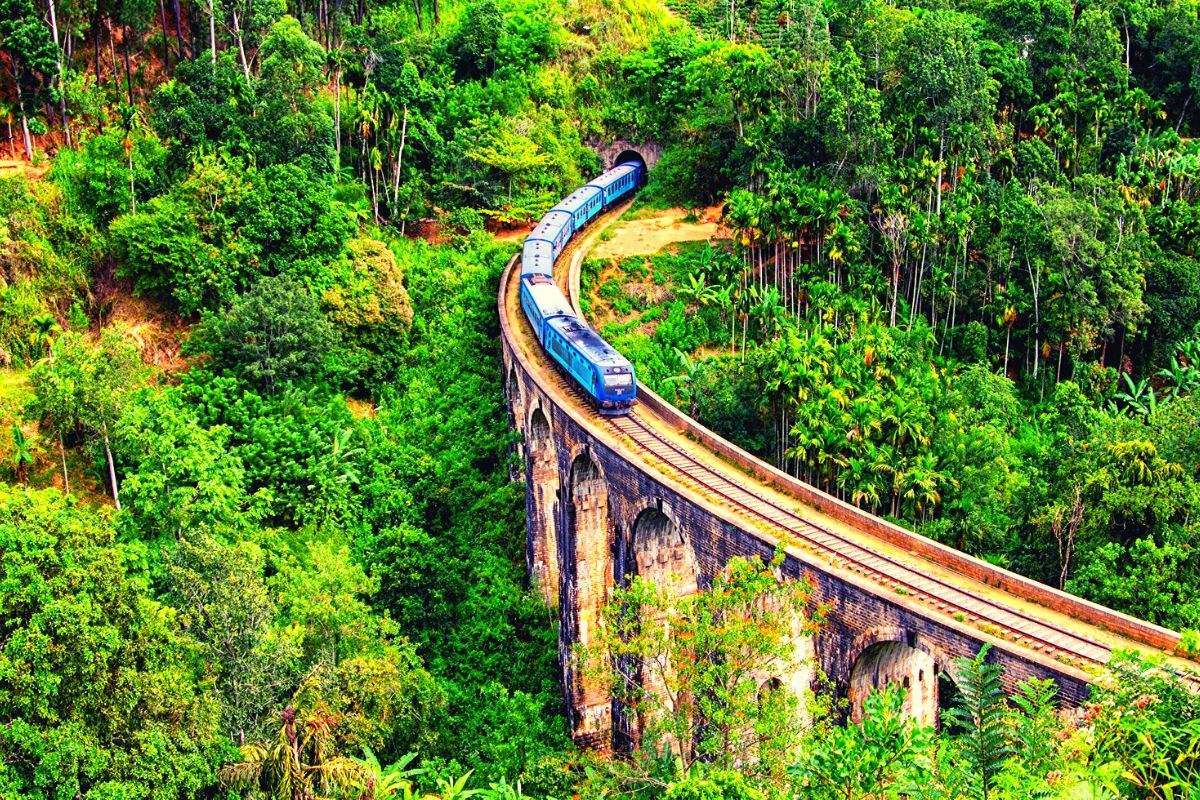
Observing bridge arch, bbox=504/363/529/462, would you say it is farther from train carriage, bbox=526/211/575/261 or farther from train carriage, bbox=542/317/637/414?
train carriage, bbox=526/211/575/261

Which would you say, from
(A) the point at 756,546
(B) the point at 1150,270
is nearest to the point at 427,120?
(B) the point at 1150,270

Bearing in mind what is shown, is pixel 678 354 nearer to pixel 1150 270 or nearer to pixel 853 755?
pixel 1150 270

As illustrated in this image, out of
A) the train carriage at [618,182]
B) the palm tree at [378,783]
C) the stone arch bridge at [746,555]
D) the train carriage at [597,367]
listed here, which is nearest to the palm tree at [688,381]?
the stone arch bridge at [746,555]

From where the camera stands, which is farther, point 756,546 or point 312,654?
point 312,654

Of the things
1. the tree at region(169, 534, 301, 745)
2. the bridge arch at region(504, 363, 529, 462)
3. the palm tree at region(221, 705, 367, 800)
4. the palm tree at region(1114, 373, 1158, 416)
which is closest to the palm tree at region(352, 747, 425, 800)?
the palm tree at region(221, 705, 367, 800)

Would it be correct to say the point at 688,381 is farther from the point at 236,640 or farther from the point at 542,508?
the point at 236,640

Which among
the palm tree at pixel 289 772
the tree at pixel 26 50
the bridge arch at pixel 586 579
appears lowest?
the bridge arch at pixel 586 579

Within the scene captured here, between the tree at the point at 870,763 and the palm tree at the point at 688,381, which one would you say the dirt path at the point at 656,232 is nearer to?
the palm tree at the point at 688,381
